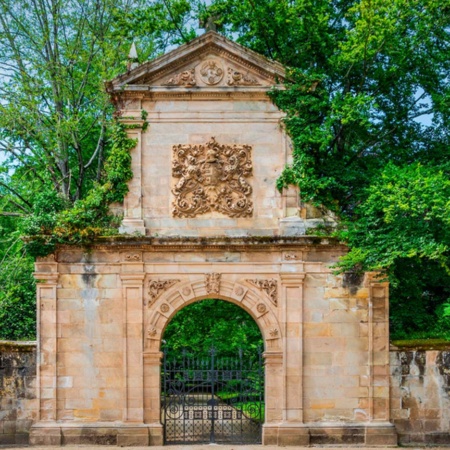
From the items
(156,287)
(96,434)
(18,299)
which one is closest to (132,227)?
(156,287)

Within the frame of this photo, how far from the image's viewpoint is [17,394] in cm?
1750

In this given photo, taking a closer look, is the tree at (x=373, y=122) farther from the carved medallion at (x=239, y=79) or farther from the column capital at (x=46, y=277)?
the column capital at (x=46, y=277)

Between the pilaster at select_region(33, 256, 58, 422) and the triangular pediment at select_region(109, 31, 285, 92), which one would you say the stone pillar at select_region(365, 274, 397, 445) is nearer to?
the triangular pediment at select_region(109, 31, 285, 92)

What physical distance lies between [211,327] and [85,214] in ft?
23.6

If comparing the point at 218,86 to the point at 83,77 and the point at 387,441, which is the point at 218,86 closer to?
the point at 83,77

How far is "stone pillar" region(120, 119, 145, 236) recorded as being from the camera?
699 inches

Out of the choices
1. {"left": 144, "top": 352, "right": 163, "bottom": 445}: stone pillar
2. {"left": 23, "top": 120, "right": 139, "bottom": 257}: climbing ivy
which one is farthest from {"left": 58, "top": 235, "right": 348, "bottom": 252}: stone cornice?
{"left": 144, "top": 352, "right": 163, "bottom": 445}: stone pillar

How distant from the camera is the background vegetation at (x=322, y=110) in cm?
1717

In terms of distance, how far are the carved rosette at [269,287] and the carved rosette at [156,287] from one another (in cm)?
174

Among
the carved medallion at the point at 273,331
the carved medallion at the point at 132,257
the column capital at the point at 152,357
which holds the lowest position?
the column capital at the point at 152,357

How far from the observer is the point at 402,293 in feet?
62.5

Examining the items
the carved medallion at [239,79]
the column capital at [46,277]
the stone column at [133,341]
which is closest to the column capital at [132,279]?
the stone column at [133,341]

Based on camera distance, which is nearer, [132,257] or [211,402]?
[132,257]

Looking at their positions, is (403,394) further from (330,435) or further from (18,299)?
(18,299)
